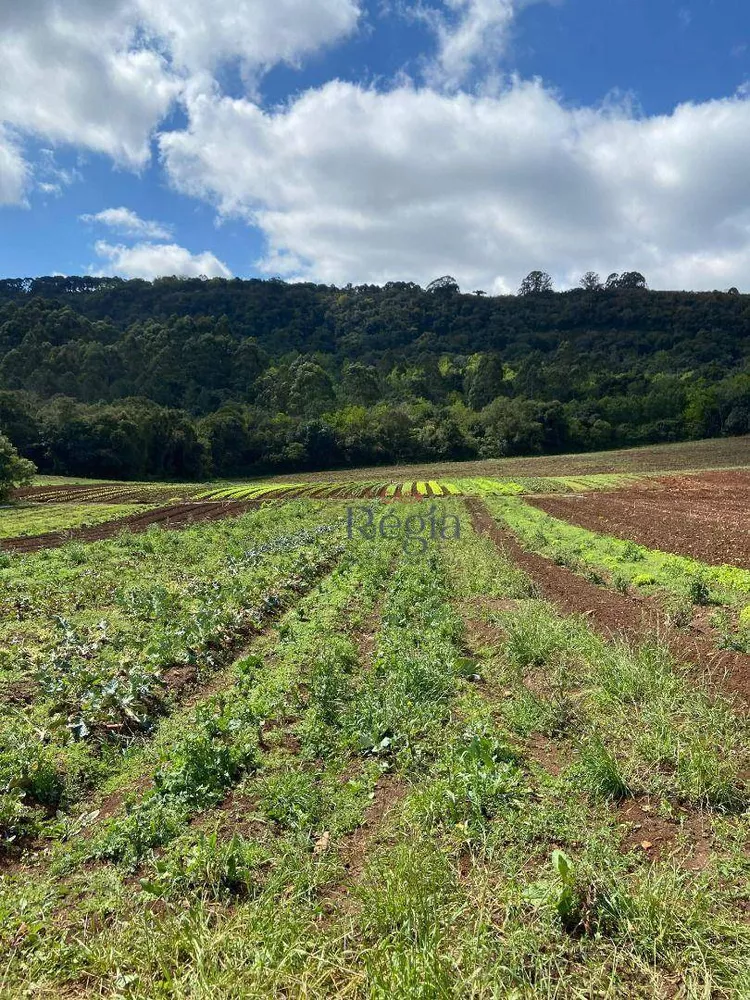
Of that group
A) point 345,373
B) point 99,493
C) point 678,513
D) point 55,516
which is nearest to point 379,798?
point 678,513

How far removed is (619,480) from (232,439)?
4506 cm

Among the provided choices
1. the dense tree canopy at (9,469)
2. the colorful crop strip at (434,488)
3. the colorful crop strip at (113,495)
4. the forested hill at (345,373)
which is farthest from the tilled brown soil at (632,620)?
the forested hill at (345,373)

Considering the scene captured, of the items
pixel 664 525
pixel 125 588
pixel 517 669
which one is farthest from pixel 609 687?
pixel 664 525

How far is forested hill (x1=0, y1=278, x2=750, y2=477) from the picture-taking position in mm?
64750

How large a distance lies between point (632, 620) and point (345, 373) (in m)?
106

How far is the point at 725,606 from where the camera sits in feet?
31.6

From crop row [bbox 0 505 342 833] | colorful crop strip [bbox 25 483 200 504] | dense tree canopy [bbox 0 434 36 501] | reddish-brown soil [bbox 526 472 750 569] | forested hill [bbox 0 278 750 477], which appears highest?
forested hill [bbox 0 278 750 477]

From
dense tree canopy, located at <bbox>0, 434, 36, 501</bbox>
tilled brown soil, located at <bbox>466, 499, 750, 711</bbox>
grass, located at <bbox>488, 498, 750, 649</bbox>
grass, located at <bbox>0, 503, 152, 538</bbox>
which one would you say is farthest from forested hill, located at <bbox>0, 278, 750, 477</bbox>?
tilled brown soil, located at <bbox>466, 499, 750, 711</bbox>

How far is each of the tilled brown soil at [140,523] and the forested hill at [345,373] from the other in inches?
1160

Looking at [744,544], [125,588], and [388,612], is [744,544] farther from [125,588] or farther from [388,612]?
[125,588]

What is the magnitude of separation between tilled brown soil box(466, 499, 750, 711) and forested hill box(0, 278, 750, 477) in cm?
5507

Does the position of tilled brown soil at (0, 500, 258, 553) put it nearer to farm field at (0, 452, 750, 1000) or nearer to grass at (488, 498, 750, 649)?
farm field at (0, 452, 750, 1000)

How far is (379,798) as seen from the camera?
15.9 ft

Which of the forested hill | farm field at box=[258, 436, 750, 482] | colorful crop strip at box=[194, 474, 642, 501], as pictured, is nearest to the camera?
colorful crop strip at box=[194, 474, 642, 501]
